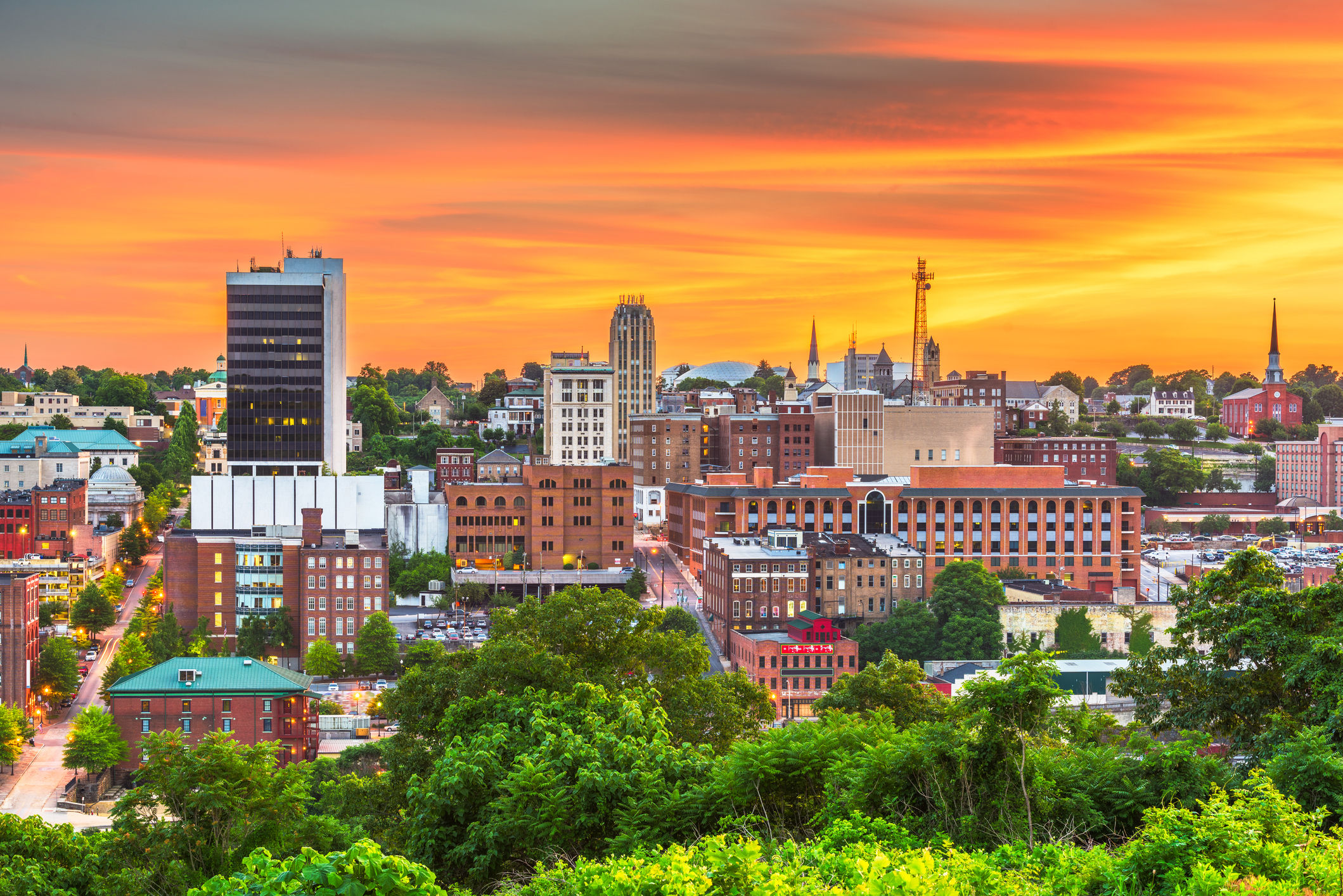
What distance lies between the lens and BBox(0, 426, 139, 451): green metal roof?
157 m

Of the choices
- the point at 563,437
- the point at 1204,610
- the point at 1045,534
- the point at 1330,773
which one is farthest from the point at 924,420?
the point at 1330,773

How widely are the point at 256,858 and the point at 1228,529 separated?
A: 153 m

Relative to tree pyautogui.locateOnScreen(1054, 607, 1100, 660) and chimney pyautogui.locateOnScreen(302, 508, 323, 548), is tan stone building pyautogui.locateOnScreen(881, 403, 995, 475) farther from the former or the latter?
chimney pyautogui.locateOnScreen(302, 508, 323, 548)

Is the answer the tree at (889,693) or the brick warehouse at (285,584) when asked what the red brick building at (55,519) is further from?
the tree at (889,693)

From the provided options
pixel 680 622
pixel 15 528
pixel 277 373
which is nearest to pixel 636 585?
pixel 680 622

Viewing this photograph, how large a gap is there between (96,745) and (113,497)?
238 feet

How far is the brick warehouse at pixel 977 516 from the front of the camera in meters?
117

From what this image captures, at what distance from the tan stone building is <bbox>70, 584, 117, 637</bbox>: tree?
241ft

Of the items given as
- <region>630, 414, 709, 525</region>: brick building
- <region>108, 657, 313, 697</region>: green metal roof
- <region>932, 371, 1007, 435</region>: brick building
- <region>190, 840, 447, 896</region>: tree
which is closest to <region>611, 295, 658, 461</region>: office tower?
<region>630, 414, 709, 525</region>: brick building

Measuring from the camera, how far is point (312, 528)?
9238 centimetres

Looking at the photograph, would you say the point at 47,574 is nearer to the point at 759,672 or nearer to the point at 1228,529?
the point at 759,672

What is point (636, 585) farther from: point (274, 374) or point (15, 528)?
point (15, 528)

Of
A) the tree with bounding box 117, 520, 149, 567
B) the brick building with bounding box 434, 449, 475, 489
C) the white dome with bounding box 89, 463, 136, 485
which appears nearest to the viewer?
the tree with bounding box 117, 520, 149, 567

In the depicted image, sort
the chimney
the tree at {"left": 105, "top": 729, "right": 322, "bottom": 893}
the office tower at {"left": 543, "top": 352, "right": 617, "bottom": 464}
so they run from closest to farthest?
the tree at {"left": 105, "top": 729, "right": 322, "bottom": 893} → the chimney → the office tower at {"left": 543, "top": 352, "right": 617, "bottom": 464}
